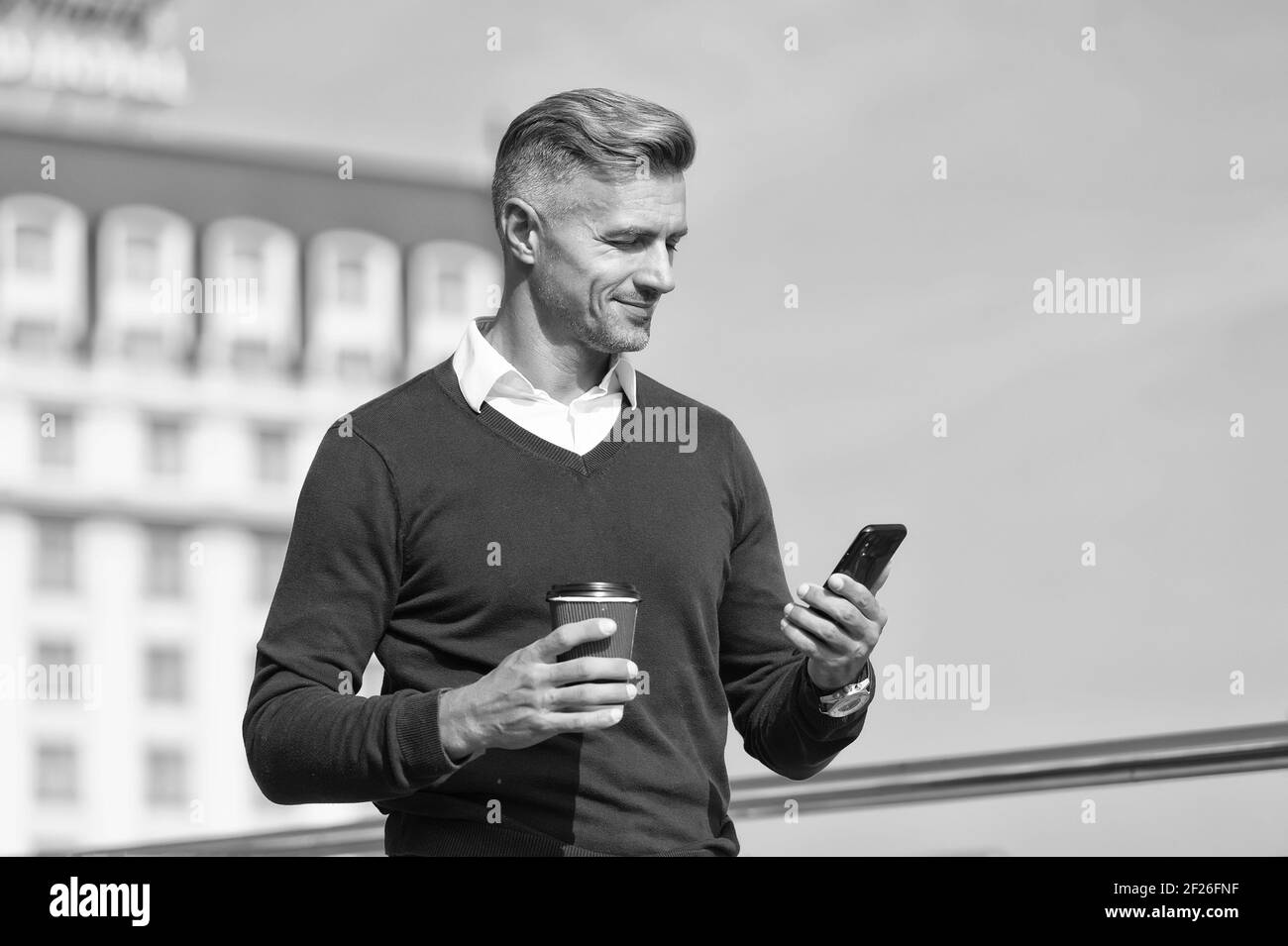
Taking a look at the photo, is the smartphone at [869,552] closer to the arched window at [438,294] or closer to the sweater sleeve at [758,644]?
the sweater sleeve at [758,644]

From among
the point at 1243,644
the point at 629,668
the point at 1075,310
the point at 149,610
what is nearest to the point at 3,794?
the point at 149,610

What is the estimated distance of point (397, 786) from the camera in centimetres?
215

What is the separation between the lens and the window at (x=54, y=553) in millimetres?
40781

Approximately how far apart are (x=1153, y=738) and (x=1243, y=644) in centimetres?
2692

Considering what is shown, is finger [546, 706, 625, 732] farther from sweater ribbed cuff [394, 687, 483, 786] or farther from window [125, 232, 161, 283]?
window [125, 232, 161, 283]

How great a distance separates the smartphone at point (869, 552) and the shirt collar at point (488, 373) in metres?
0.46

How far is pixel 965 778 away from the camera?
356 cm

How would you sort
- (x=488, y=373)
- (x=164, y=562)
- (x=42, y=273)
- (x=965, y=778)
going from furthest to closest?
(x=164, y=562) → (x=42, y=273) → (x=965, y=778) → (x=488, y=373)

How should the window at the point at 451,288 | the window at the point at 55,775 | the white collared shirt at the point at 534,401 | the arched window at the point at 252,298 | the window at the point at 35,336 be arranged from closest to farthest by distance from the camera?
the white collared shirt at the point at 534,401 < the window at the point at 35,336 < the window at the point at 55,775 < the arched window at the point at 252,298 < the window at the point at 451,288

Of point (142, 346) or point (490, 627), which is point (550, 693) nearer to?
point (490, 627)

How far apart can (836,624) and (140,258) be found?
132ft

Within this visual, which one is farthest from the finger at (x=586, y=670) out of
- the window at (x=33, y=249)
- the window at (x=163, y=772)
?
the window at (x=163, y=772)

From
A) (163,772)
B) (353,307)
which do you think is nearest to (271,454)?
(353,307)
